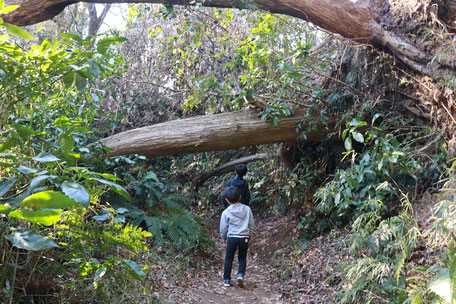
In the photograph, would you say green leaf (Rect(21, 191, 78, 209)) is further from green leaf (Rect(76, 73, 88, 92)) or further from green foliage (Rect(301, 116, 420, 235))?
green foliage (Rect(301, 116, 420, 235))

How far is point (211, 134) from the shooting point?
736 centimetres

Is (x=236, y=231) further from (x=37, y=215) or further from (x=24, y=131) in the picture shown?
(x=37, y=215)

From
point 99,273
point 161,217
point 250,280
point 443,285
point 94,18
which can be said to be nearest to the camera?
point 99,273

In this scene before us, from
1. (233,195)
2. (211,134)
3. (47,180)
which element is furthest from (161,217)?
(47,180)

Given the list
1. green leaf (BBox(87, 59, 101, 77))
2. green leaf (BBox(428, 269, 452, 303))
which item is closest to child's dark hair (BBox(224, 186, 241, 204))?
green leaf (BBox(428, 269, 452, 303))

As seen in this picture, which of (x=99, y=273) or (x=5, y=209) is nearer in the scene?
(x=5, y=209)

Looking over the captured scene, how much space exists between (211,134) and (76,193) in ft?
18.2

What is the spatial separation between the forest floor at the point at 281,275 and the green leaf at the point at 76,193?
3.44 m

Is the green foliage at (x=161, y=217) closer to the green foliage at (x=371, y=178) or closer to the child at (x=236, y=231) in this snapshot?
the child at (x=236, y=231)

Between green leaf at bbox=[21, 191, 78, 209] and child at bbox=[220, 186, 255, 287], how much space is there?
5090mm

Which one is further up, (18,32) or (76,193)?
(18,32)

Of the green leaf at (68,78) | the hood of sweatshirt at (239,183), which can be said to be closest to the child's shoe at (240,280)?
the hood of sweatshirt at (239,183)

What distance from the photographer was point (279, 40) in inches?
338

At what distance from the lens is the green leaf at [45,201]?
1554 mm
